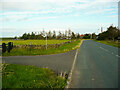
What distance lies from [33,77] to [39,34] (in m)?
109

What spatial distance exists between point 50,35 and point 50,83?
111 m

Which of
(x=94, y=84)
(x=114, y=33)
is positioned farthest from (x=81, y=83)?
(x=114, y=33)

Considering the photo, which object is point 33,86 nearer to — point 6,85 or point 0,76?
point 6,85

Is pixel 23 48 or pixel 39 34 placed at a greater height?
pixel 39 34

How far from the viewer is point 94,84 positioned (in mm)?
5004

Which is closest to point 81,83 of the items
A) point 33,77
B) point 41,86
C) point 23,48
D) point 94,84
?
point 94,84

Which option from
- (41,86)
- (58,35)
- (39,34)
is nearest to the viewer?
(41,86)

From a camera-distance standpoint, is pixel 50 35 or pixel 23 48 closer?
pixel 23 48

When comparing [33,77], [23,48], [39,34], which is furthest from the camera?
[39,34]

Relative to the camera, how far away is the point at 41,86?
4.91 meters

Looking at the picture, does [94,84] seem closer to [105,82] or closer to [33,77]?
[105,82]

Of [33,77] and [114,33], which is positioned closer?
[33,77]

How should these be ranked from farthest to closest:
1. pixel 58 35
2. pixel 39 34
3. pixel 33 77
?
pixel 58 35, pixel 39 34, pixel 33 77

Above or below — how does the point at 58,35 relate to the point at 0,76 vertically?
above
